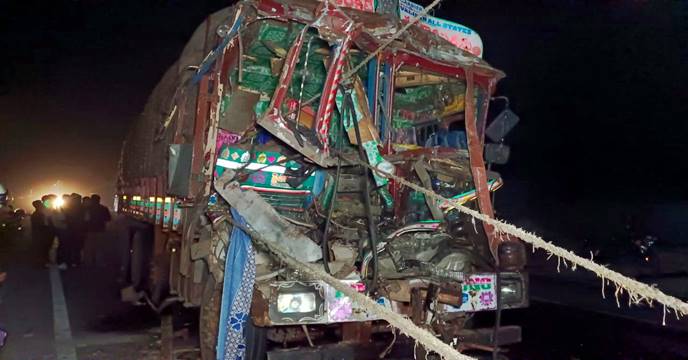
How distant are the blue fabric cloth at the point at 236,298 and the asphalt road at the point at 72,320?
2.05 meters

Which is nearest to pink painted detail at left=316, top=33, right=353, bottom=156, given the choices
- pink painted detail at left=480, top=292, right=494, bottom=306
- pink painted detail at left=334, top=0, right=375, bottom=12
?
pink painted detail at left=334, top=0, right=375, bottom=12

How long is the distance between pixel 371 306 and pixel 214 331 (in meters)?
1.91

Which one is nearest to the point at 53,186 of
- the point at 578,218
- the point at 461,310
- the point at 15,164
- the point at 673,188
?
the point at 15,164

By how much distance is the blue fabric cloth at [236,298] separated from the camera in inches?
144

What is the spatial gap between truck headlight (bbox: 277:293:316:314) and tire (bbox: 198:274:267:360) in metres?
0.45

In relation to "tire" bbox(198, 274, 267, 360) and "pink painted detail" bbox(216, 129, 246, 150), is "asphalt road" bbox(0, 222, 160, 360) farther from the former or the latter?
"pink painted detail" bbox(216, 129, 246, 150)

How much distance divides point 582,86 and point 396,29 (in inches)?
463

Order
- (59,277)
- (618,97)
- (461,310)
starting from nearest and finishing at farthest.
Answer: (461,310) → (59,277) → (618,97)

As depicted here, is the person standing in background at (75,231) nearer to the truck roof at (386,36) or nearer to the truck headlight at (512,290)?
the truck roof at (386,36)

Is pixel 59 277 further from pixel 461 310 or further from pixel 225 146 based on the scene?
pixel 461 310

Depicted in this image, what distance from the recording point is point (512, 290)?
4141mm

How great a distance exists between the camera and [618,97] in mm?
14094

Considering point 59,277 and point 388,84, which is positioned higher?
point 388,84

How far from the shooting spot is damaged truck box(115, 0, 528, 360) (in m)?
3.80
